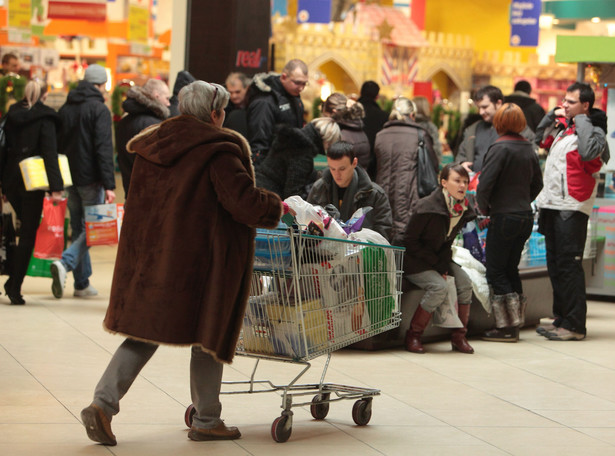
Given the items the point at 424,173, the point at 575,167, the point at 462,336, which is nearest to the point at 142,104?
the point at 424,173

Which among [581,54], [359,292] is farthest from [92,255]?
[359,292]

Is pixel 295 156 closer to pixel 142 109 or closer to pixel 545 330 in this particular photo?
pixel 142 109

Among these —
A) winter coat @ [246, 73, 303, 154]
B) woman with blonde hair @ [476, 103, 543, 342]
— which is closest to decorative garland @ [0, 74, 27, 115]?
winter coat @ [246, 73, 303, 154]

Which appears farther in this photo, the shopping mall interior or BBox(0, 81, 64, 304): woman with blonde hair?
BBox(0, 81, 64, 304): woman with blonde hair

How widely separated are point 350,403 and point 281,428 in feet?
3.07

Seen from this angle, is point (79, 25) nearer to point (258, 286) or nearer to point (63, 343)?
point (63, 343)

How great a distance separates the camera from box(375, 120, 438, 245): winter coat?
8.52 meters

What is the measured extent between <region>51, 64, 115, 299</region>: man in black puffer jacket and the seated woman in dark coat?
159cm

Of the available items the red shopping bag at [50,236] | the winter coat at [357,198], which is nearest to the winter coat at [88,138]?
the red shopping bag at [50,236]

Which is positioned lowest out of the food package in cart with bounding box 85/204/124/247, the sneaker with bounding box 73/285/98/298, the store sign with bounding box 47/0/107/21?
the sneaker with bounding box 73/285/98/298

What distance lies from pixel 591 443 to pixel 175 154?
2.36 meters

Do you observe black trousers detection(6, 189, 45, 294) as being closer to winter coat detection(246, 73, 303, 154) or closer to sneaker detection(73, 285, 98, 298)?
sneaker detection(73, 285, 98, 298)

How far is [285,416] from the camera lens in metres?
4.36

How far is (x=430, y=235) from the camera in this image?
255 inches
